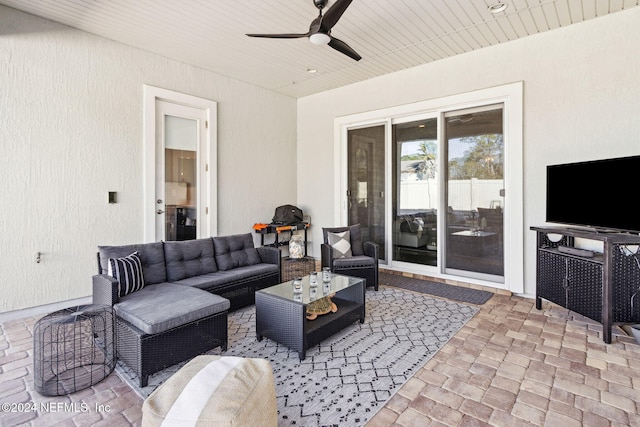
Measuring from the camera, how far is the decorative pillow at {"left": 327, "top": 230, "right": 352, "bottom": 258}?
14.7 feet

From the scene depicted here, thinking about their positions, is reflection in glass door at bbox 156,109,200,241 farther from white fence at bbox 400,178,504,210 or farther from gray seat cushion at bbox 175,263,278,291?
white fence at bbox 400,178,504,210

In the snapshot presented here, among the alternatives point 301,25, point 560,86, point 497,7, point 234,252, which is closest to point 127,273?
point 234,252

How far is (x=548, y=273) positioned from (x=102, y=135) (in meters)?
5.34

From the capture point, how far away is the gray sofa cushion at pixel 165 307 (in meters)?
2.24

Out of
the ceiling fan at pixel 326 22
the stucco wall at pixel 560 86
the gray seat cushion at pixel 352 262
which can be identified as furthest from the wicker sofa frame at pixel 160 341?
the stucco wall at pixel 560 86

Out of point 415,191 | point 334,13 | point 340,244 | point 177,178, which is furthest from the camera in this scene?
point 415,191

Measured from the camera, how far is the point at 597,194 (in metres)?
3.12

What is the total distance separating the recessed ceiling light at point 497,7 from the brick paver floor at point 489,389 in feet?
10.5

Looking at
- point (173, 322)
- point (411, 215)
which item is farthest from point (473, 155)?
point (173, 322)

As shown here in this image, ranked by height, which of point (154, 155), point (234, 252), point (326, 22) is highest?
point (326, 22)

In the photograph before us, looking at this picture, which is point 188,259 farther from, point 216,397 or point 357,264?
point 216,397

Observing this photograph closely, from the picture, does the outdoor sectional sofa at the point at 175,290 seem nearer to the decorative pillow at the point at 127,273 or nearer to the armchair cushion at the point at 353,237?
the decorative pillow at the point at 127,273

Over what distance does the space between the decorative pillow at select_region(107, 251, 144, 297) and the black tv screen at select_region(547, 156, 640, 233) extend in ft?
14.0

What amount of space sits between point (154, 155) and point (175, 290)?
2.33m
